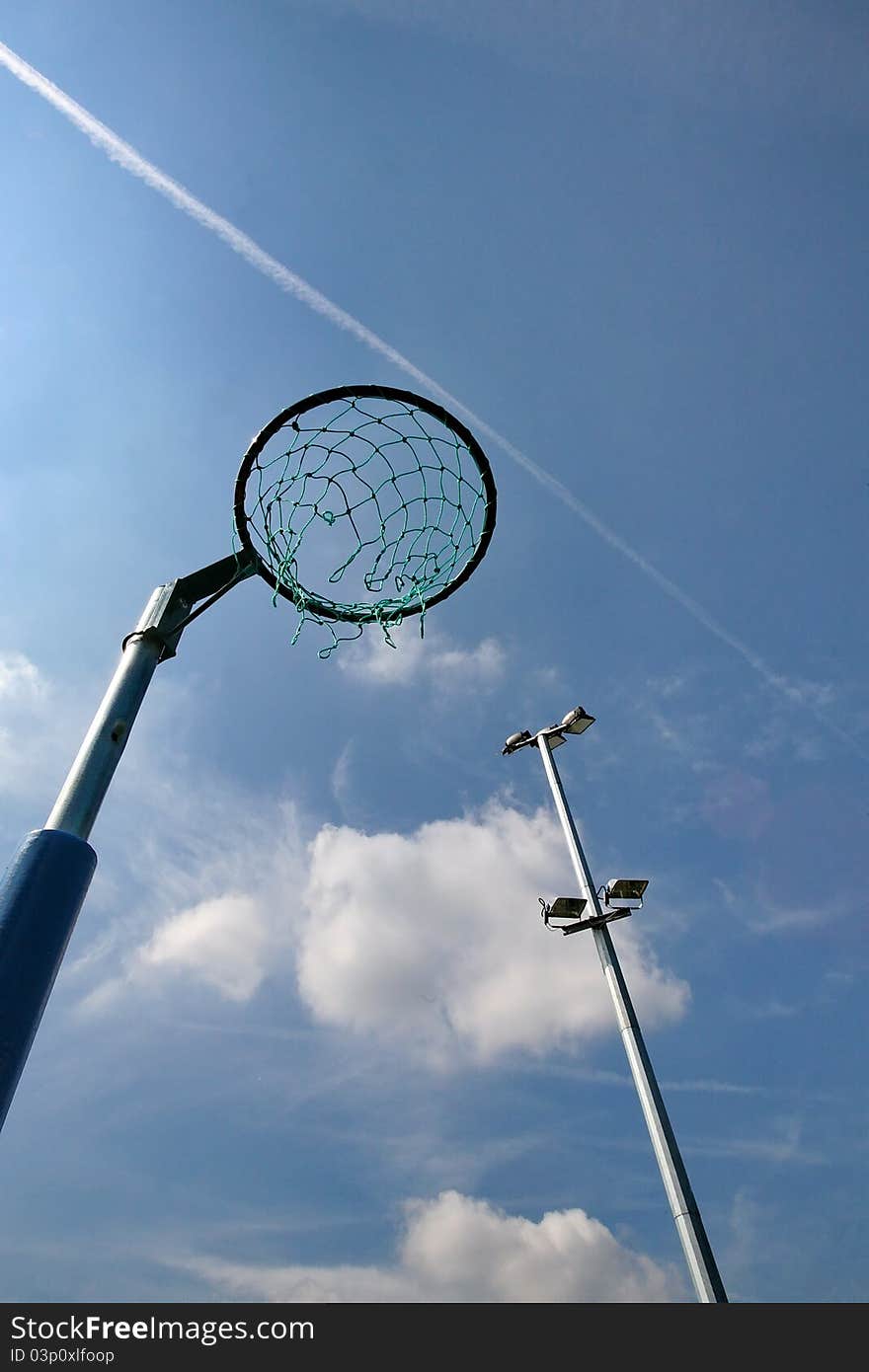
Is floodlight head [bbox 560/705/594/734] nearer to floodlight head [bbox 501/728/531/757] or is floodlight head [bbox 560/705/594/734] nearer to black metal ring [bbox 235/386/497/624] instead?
floodlight head [bbox 501/728/531/757]

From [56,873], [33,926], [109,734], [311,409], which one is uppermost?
[311,409]

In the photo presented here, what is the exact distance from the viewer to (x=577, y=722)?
37.1ft

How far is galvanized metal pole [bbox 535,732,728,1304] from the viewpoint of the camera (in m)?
6.80

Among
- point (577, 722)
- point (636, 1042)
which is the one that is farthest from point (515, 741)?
point (636, 1042)

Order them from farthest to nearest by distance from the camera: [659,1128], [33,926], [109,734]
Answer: [659,1128] → [109,734] → [33,926]

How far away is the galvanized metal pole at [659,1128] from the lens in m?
6.80

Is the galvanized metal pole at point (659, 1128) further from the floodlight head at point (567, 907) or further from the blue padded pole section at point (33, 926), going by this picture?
the blue padded pole section at point (33, 926)

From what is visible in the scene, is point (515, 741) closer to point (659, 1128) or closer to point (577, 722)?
point (577, 722)

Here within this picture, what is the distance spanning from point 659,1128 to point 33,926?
280 inches

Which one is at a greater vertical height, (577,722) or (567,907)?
(577,722)
